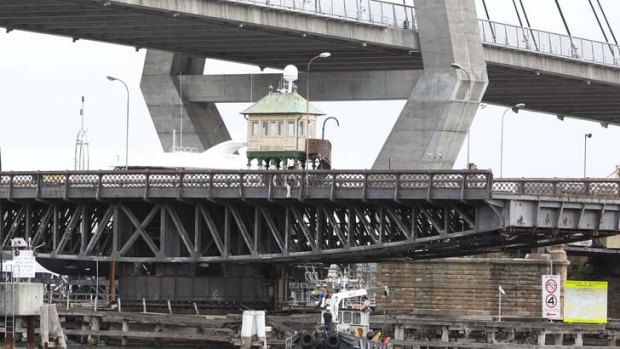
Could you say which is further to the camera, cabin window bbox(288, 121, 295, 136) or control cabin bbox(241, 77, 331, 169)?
cabin window bbox(288, 121, 295, 136)

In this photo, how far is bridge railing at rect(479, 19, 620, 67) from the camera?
128m

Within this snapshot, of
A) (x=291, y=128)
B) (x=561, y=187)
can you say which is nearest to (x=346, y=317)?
(x=561, y=187)

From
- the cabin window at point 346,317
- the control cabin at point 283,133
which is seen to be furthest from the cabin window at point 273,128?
the cabin window at point 346,317

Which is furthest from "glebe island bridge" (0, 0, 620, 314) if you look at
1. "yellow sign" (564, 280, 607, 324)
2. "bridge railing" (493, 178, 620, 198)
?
"yellow sign" (564, 280, 607, 324)

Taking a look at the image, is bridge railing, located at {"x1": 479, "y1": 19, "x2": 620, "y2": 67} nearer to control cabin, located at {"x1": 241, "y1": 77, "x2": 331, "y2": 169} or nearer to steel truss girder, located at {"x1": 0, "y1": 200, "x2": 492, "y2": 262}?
control cabin, located at {"x1": 241, "y1": 77, "x2": 331, "y2": 169}

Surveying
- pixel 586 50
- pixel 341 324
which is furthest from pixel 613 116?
pixel 341 324

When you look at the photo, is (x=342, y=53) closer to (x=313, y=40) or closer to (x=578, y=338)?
(x=313, y=40)

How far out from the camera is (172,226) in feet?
331

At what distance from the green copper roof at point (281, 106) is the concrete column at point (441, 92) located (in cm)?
999

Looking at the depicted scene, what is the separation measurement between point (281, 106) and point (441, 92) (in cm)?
1188

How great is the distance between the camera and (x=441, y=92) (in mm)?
118625

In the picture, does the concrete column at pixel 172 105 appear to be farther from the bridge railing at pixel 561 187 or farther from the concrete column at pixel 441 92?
the bridge railing at pixel 561 187

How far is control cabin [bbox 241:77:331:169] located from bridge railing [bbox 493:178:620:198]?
1534cm

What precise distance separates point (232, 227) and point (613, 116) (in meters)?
61.3
